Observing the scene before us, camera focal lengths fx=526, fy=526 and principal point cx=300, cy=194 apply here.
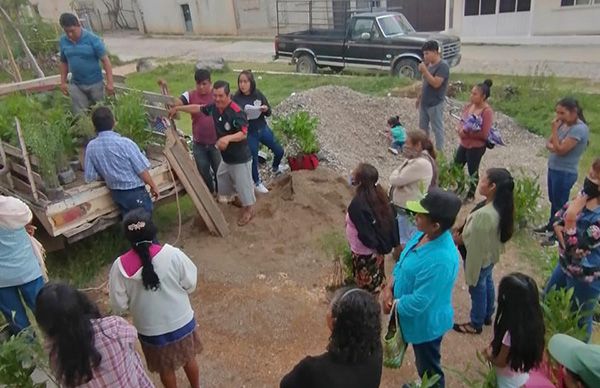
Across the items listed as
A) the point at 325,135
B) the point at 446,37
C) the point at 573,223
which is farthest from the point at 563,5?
the point at 573,223

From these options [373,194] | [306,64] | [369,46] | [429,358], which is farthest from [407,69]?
[429,358]

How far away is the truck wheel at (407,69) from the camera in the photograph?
13.1 metres

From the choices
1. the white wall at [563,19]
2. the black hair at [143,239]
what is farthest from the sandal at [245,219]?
the white wall at [563,19]

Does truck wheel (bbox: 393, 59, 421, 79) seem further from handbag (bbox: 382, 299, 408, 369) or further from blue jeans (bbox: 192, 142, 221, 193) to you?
handbag (bbox: 382, 299, 408, 369)

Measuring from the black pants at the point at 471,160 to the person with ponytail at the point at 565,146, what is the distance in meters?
0.88

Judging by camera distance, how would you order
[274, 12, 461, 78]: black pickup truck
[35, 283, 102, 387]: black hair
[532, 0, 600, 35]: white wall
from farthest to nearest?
1. [532, 0, 600, 35]: white wall
2. [274, 12, 461, 78]: black pickup truck
3. [35, 283, 102, 387]: black hair

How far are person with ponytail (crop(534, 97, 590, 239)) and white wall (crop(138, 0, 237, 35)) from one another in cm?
2091

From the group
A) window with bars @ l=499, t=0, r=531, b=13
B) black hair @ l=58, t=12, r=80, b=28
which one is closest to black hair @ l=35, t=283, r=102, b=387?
black hair @ l=58, t=12, r=80, b=28

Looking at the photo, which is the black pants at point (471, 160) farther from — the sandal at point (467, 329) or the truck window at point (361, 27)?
the truck window at point (361, 27)

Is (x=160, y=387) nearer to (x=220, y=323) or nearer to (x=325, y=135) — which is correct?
(x=220, y=323)

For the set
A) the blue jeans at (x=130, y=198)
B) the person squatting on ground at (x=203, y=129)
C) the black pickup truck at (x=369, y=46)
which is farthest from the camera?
the black pickup truck at (x=369, y=46)

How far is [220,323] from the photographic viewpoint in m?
4.59

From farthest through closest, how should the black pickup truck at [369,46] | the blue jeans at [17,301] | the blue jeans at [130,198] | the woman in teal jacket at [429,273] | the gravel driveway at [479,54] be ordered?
the gravel driveway at [479,54] < the black pickup truck at [369,46] < the blue jeans at [130,198] < the blue jeans at [17,301] < the woman in teal jacket at [429,273]

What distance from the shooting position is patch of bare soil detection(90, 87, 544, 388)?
162 inches
